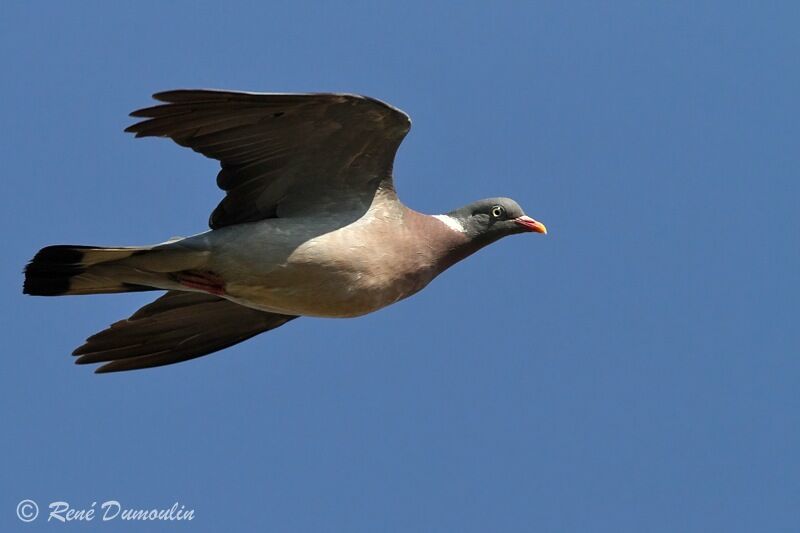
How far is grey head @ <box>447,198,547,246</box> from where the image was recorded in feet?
34.4

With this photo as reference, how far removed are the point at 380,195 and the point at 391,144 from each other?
47 centimetres

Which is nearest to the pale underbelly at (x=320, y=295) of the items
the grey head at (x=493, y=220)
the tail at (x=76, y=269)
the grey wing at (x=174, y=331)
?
the tail at (x=76, y=269)

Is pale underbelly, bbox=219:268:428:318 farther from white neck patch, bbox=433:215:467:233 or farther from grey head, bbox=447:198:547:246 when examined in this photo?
grey head, bbox=447:198:547:246

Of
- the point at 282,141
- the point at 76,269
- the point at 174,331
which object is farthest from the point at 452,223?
the point at 76,269

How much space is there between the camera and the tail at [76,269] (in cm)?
930

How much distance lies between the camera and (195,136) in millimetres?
9008

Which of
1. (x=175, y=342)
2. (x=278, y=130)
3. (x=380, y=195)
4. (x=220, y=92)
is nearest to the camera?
(x=220, y=92)

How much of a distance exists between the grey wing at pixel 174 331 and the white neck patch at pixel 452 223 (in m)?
1.37

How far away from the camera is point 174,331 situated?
34.5 feet

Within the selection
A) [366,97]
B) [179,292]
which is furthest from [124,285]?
[366,97]

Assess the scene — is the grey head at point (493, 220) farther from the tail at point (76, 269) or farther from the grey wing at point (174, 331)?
the tail at point (76, 269)

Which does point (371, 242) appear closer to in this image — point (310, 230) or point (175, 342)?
point (310, 230)

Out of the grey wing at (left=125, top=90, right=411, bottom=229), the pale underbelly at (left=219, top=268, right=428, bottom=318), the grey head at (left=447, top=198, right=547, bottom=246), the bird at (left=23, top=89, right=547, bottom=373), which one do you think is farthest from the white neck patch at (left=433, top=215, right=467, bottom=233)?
the grey wing at (left=125, top=90, right=411, bottom=229)

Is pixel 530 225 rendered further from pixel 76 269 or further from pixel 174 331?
pixel 76 269
